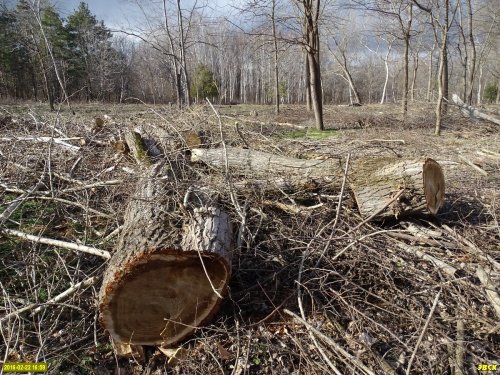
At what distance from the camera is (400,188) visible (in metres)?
2.94

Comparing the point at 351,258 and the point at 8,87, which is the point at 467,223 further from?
the point at 8,87

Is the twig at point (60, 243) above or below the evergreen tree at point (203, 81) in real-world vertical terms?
below

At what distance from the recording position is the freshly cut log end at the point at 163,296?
2.00 metres

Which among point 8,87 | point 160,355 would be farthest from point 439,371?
point 8,87

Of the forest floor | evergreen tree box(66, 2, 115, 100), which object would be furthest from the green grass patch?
evergreen tree box(66, 2, 115, 100)

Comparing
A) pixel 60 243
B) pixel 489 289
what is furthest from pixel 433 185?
pixel 60 243

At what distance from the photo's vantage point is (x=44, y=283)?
2.62 meters

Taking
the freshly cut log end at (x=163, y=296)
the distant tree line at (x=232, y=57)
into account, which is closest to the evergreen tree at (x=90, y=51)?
the distant tree line at (x=232, y=57)

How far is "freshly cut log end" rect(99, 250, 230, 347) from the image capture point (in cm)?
200

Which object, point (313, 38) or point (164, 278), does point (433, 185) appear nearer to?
point (164, 278)

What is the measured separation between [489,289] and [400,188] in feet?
3.38

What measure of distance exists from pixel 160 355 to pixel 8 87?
36688mm

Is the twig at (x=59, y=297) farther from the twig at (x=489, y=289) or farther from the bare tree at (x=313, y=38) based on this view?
the bare tree at (x=313, y=38)

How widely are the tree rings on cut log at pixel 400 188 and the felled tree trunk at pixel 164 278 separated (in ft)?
4.94
